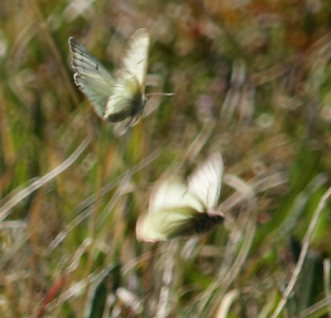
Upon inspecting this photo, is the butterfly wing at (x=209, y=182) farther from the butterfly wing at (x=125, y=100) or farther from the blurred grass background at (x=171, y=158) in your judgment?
the blurred grass background at (x=171, y=158)

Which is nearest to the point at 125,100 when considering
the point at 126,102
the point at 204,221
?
the point at 126,102

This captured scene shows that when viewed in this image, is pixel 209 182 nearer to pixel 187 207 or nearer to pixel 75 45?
pixel 187 207

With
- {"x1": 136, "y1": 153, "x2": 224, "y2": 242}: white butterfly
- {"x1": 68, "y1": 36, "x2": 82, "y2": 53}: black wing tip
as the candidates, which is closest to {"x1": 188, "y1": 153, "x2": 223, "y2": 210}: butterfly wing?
{"x1": 136, "y1": 153, "x2": 224, "y2": 242}: white butterfly

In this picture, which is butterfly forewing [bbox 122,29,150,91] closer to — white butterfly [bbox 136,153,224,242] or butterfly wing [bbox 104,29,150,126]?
butterfly wing [bbox 104,29,150,126]

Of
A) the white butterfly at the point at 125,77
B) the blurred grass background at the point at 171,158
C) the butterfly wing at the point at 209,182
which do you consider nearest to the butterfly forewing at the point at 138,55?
the white butterfly at the point at 125,77

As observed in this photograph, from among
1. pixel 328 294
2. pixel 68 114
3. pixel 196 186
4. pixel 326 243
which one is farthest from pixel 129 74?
pixel 68 114

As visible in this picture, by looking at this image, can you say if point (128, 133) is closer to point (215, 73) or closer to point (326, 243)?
point (326, 243)
